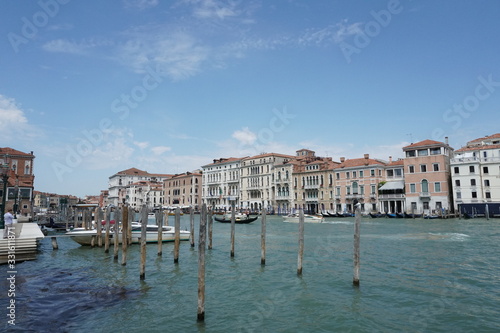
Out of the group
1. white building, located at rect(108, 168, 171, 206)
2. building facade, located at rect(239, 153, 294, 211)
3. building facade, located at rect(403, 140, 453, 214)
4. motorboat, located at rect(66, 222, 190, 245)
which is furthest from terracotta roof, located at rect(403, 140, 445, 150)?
white building, located at rect(108, 168, 171, 206)

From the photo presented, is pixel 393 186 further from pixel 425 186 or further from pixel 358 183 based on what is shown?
pixel 358 183

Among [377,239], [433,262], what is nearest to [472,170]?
[377,239]

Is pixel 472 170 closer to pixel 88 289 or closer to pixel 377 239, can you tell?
pixel 377 239

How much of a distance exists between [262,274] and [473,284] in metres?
5.88

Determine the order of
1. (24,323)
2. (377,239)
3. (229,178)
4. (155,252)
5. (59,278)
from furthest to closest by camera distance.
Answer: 1. (229,178)
2. (377,239)
3. (155,252)
4. (59,278)
5. (24,323)

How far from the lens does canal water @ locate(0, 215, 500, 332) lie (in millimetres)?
6902

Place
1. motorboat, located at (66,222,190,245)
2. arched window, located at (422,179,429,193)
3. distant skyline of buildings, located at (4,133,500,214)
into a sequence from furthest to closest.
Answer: arched window, located at (422,179,429,193) < distant skyline of buildings, located at (4,133,500,214) < motorboat, located at (66,222,190,245)

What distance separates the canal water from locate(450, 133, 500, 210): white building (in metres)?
26.2

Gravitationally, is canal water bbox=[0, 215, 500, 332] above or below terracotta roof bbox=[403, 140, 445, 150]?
below

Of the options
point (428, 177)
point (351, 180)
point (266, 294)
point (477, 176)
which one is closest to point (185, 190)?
point (351, 180)

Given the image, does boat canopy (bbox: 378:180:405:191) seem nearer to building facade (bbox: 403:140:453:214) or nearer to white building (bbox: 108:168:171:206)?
building facade (bbox: 403:140:453:214)

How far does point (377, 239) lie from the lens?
19.9 m

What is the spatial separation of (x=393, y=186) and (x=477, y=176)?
8.58m

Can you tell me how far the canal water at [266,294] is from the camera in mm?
6902
